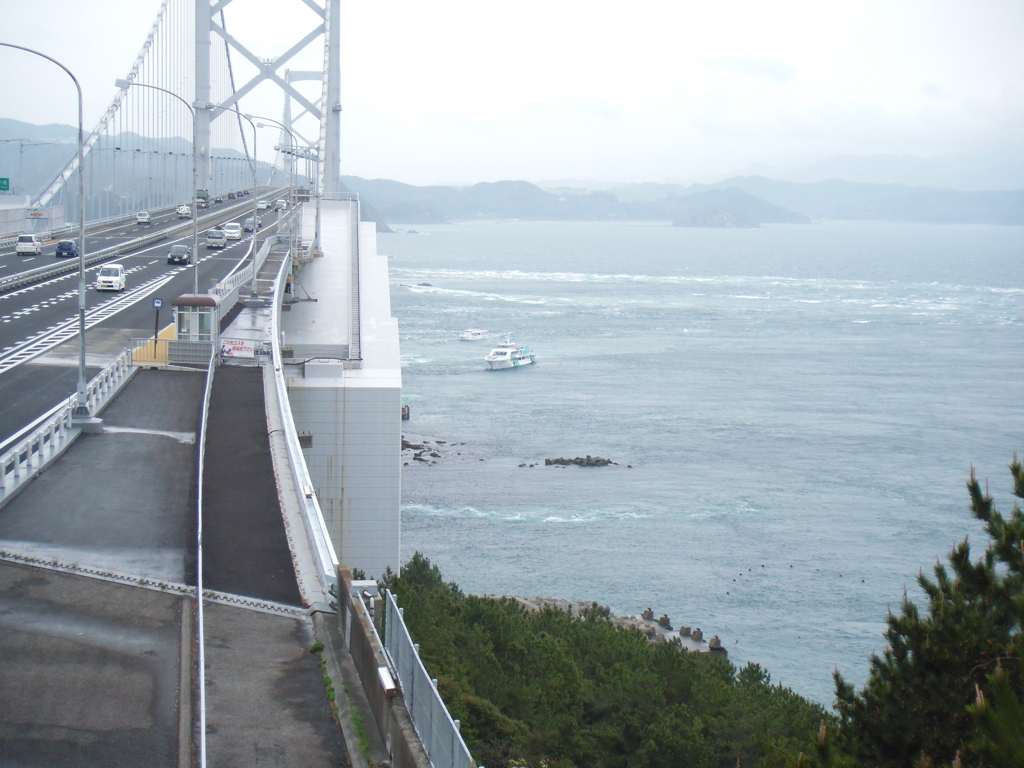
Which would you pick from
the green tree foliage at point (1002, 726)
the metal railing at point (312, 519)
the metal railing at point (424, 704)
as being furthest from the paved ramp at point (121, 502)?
the green tree foliage at point (1002, 726)

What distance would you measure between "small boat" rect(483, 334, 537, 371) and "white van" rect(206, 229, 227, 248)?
74.9 ft

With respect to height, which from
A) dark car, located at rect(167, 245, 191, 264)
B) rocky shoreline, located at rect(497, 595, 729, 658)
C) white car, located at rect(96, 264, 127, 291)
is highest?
dark car, located at rect(167, 245, 191, 264)

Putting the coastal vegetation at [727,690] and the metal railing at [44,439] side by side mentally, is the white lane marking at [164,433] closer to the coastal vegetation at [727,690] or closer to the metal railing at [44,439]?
the metal railing at [44,439]

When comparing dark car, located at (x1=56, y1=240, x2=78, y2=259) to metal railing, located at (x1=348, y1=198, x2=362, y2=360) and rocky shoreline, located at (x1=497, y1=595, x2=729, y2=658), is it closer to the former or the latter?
metal railing, located at (x1=348, y1=198, x2=362, y2=360)

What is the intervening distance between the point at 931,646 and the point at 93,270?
38.3 metres

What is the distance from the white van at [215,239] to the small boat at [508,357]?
74.9ft

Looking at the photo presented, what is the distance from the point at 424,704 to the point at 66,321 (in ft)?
82.3

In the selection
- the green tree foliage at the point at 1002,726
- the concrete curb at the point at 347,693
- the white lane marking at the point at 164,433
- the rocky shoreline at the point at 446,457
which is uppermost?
the green tree foliage at the point at 1002,726

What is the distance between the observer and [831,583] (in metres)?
35.8

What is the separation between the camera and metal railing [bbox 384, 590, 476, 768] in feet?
18.8

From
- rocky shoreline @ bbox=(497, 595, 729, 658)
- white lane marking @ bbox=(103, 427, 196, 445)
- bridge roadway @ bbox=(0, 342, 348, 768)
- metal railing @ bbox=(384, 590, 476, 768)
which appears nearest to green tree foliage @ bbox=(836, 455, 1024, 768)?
metal railing @ bbox=(384, 590, 476, 768)

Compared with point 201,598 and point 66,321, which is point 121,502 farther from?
point 66,321

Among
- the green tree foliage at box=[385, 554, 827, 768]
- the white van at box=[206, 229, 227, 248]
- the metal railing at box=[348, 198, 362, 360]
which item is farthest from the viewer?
the white van at box=[206, 229, 227, 248]

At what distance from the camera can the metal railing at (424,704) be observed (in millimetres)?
5742
